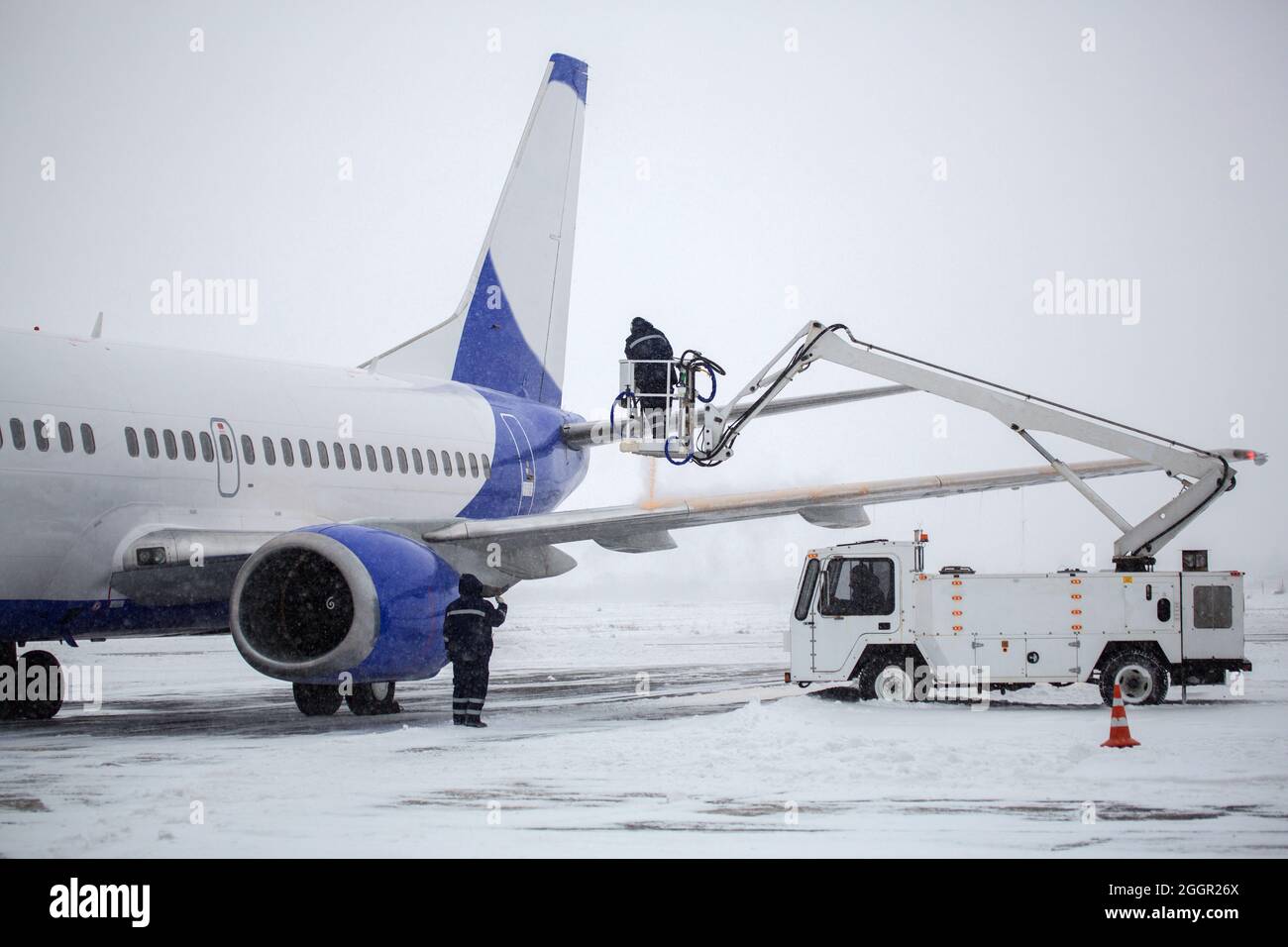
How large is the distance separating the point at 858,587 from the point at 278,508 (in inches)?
249

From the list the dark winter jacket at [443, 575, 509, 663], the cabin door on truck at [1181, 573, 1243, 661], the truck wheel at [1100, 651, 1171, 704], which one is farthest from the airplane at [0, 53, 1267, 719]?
the truck wheel at [1100, 651, 1171, 704]

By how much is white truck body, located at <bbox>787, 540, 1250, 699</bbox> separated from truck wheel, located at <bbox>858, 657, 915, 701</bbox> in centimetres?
27

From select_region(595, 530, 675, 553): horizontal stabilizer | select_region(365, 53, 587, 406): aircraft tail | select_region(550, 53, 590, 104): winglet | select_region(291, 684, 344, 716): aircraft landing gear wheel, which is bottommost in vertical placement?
select_region(291, 684, 344, 716): aircraft landing gear wheel

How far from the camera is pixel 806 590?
647 inches

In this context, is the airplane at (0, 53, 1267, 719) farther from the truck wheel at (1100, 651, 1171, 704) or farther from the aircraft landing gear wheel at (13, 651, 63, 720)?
the truck wheel at (1100, 651, 1171, 704)

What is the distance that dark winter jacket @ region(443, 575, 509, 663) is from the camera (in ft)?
44.8

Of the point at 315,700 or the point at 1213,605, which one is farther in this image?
the point at 315,700

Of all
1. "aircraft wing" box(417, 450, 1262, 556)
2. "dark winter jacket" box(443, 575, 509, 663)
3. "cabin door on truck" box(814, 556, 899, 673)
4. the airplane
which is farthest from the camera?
"cabin door on truck" box(814, 556, 899, 673)

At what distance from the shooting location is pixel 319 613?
47.5 feet

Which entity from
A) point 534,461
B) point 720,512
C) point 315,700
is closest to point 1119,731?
point 720,512

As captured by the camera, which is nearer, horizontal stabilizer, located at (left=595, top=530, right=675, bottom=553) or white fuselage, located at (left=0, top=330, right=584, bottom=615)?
white fuselage, located at (left=0, top=330, right=584, bottom=615)

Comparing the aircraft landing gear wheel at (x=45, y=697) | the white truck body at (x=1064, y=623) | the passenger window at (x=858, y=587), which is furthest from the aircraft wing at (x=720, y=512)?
the aircraft landing gear wheel at (x=45, y=697)

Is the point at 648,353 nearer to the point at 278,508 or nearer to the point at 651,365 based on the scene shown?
the point at 651,365
